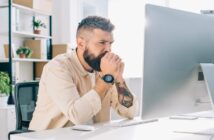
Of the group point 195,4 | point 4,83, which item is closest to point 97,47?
point 4,83

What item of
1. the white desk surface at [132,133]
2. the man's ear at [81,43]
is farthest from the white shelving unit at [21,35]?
the white desk surface at [132,133]

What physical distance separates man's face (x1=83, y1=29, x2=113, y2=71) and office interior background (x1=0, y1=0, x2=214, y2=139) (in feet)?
8.44

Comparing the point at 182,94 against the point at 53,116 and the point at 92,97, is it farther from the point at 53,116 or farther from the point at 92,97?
the point at 53,116

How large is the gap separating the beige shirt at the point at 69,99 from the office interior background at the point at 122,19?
2.58m

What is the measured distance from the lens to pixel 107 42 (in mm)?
1709

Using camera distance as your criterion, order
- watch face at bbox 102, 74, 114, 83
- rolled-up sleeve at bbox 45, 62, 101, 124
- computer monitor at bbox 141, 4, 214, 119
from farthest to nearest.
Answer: watch face at bbox 102, 74, 114, 83 → rolled-up sleeve at bbox 45, 62, 101, 124 → computer monitor at bbox 141, 4, 214, 119

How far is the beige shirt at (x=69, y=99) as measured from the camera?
4.84 ft

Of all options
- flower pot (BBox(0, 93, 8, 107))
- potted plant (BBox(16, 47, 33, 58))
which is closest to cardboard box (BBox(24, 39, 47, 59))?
potted plant (BBox(16, 47, 33, 58))

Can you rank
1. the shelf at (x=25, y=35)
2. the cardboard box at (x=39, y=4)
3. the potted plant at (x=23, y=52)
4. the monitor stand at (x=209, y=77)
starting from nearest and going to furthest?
the monitor stand at (x=209, y=77) < the shelf at (x=25, y=35) < the potted plant at (x=23, y=52) < the cardboard box at (x=39, y=4)

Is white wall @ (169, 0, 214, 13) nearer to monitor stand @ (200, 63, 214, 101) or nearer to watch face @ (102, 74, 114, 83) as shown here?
watch face @ (102, 74, 114, 83)

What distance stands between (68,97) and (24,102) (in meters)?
0.73

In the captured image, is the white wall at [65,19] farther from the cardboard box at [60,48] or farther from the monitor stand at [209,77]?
the monitor stand at [209,77]

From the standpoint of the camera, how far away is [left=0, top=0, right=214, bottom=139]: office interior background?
4.55 meters

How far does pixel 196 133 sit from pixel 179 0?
366 centimetres
